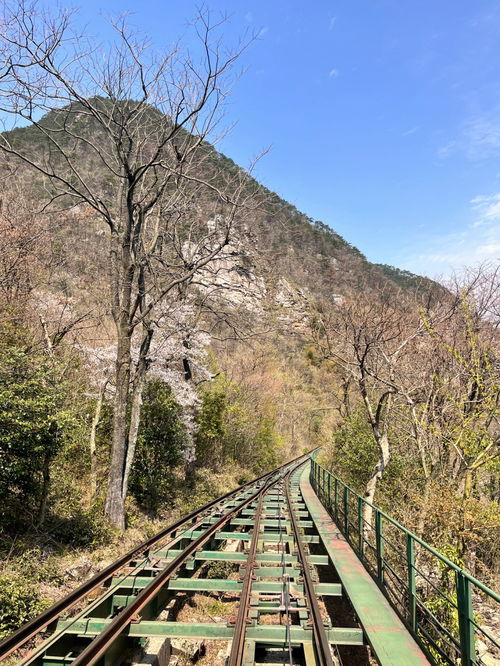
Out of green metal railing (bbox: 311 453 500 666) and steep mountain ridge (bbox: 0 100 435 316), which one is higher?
steep mountain ridge (bbox: 0 100 435 316)

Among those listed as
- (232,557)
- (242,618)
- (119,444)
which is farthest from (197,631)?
(119,444)

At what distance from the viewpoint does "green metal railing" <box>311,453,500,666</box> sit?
3545 millimetres

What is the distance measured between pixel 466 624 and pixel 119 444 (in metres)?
9.16

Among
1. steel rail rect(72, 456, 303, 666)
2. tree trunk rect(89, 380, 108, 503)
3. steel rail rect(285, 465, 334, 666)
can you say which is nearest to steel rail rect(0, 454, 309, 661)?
steel rail rect(72, 456, 303, 666)

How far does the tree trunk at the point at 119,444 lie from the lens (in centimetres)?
1046

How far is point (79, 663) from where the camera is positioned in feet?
10.5

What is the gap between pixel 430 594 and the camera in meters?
8.21

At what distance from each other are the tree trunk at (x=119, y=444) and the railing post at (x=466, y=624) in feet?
29.4

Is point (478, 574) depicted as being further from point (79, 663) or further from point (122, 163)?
point (122, 163)

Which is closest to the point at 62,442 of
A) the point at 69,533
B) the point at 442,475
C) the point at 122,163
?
the point at 69,533

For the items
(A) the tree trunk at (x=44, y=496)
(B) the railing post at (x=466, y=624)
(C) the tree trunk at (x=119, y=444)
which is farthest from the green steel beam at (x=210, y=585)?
(C) the tree trunk at (x=119, y=444)

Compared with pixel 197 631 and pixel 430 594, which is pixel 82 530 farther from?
pixel 430 594

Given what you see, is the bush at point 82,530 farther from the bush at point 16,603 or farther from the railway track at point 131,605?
the bush at point 16,603

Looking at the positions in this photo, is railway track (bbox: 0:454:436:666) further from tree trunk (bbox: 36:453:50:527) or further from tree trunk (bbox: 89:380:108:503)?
tree trunk (bbox: 89:380:108:503)
